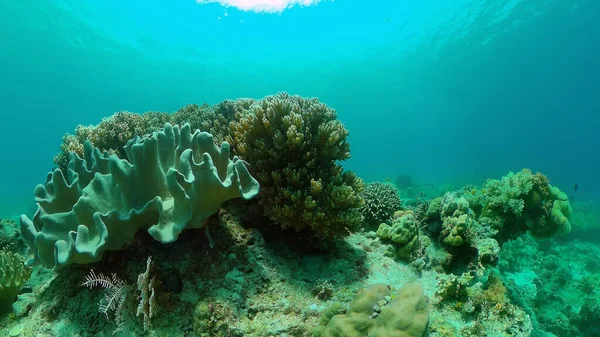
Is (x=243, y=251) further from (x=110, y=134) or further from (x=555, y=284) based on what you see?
(x=555, y=284)

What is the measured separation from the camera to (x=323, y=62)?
75688 mm

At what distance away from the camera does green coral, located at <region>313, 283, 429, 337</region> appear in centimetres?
239

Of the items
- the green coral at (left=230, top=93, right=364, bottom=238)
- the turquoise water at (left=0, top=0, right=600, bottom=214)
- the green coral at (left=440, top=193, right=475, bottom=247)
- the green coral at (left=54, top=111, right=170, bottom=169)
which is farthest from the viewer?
the turquoise water at (left=0, top=0, right=600, bottom=214)

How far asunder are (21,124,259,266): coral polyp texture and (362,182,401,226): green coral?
3306 millimetres

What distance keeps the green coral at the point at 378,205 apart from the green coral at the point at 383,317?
10.0 ft

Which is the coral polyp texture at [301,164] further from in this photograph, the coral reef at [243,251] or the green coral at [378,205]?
the green coral at [378,205]

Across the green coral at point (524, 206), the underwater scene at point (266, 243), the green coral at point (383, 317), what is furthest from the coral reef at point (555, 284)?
the green coral at point (383, 317)

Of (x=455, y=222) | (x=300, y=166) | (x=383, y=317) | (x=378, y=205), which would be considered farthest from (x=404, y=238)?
(x=383, y=317)

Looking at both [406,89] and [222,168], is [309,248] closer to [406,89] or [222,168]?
[222,168]

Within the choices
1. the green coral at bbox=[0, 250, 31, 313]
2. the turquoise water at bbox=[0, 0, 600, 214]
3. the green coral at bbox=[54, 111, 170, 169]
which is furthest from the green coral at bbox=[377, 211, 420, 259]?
the turquoise water at bbox=[0, 0, 600, 214]

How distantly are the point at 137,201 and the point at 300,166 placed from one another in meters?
2.04

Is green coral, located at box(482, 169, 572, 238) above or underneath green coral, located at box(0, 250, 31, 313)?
above

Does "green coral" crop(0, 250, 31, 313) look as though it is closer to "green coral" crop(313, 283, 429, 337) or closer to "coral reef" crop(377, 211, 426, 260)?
"green coral" crop(313, 283, 429, 337)

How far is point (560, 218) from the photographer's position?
657 centimetres
